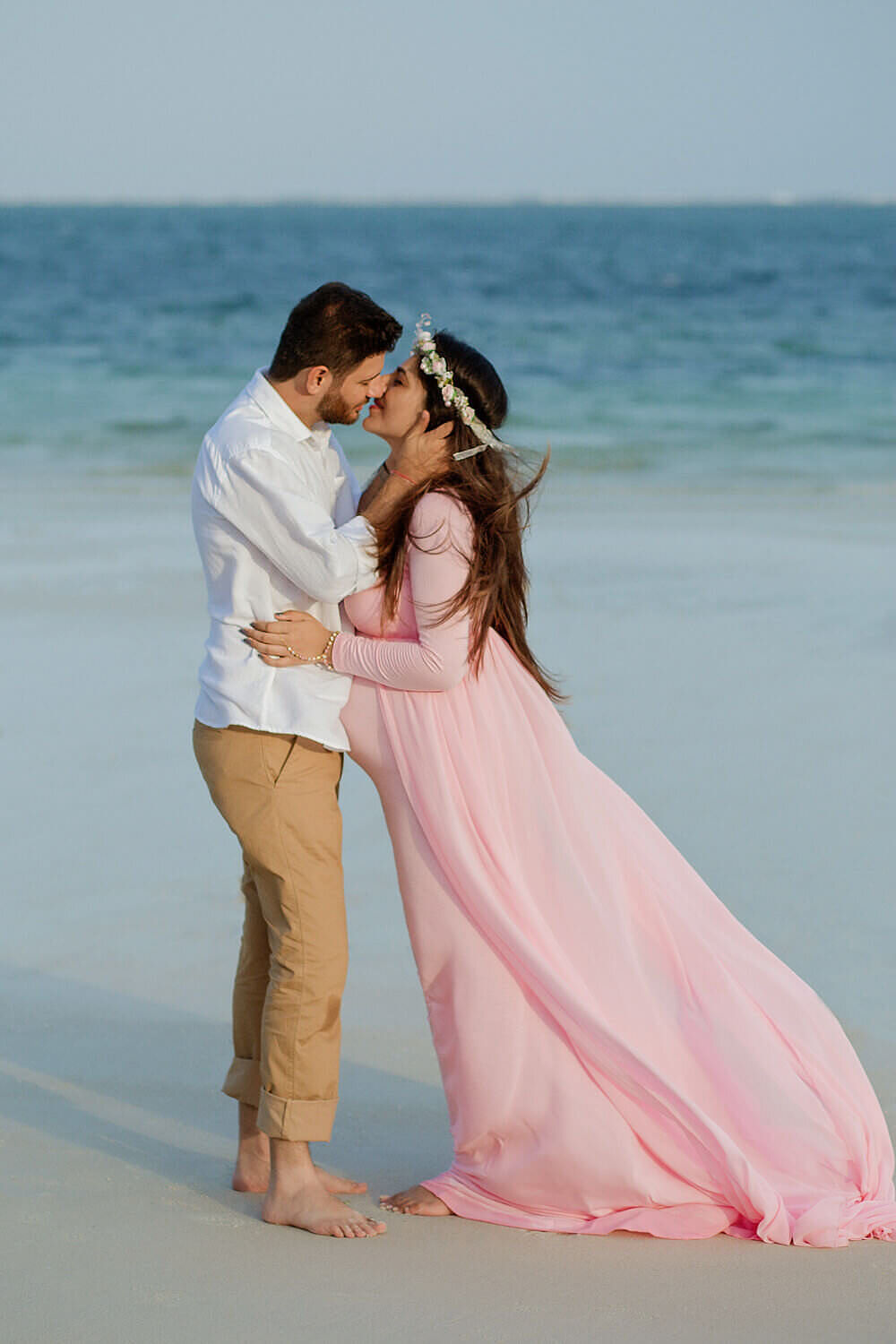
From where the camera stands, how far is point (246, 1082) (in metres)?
3.32

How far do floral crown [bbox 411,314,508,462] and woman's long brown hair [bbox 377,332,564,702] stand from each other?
0.04 ft

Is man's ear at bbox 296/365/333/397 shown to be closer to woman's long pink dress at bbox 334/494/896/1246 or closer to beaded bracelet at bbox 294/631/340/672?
woman's long pink dress at bbox 334/494/896/1246

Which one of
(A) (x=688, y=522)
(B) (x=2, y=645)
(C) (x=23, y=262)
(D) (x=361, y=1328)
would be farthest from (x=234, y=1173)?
(C) (x=23, y=262)

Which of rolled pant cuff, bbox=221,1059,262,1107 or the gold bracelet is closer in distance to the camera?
the gold bracelet

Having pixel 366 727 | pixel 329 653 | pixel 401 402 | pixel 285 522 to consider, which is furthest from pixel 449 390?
pixel 366 727

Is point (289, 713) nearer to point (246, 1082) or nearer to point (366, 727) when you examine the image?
point (366, 727)

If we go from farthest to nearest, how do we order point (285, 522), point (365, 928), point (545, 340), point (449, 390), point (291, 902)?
point (545, 340)
point (365, 928)
point (449, 390)
point (291, 902)
point (285, 522)

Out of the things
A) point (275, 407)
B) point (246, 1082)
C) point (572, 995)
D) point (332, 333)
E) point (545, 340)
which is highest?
point (332, 333)

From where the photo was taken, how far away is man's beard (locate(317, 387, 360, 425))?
10.4 ft

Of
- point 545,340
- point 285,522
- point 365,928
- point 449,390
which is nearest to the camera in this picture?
point 285,522

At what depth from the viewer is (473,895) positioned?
10.4 feet

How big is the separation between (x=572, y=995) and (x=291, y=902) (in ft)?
1.84

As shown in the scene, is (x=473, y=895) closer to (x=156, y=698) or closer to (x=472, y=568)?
(x=472, y=568)

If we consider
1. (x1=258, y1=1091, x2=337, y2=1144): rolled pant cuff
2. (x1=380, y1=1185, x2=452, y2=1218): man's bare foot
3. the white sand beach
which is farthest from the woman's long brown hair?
the white sand beach
